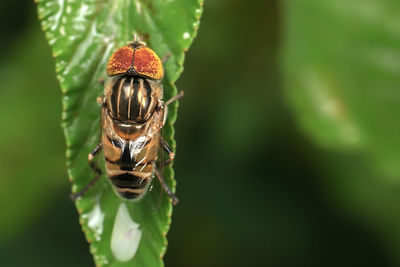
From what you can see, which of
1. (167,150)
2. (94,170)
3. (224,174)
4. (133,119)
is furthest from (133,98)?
(224,174)

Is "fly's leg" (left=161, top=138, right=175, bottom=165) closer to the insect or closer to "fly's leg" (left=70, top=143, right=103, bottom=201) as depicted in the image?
the insect

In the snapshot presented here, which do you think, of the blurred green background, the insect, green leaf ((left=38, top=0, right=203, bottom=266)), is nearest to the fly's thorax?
the insect

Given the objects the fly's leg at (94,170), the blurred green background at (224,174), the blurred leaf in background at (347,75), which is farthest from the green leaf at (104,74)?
the blurred green background at (224,174)

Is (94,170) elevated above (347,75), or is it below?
below

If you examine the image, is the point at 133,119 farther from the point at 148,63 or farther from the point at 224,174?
the point at 224,174

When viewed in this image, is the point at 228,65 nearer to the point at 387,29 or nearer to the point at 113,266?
the point at 387,29

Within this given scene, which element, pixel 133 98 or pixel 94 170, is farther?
pixel 133 98
